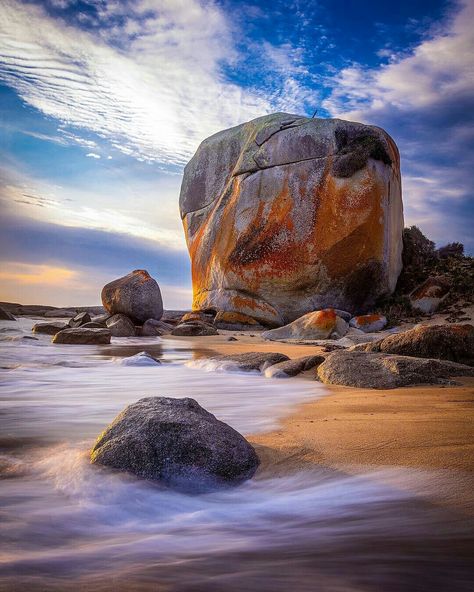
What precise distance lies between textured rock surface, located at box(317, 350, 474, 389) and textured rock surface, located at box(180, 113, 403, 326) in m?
10.9

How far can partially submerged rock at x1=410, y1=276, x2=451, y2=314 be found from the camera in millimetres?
13773

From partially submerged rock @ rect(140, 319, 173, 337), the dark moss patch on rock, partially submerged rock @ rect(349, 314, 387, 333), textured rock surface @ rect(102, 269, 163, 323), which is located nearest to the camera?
partially submerged rock @ rect(349, 314, 387, 333)

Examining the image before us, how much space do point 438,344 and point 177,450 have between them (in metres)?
4.09

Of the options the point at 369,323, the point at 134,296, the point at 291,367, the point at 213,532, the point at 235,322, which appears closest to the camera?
the point at 213,532

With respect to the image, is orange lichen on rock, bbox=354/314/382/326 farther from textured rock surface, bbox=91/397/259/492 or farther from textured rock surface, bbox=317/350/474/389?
textured rock surface, bbox=91/397/259/492

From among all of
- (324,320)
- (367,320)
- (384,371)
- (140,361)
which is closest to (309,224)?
(367,320)

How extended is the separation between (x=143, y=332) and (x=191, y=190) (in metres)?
8.95

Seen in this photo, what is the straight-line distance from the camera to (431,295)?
1398cm

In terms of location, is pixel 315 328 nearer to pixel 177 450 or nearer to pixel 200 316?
pixel 200 316

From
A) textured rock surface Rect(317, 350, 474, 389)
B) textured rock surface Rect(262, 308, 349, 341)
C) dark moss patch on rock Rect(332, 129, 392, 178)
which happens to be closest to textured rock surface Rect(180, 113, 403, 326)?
dark moss patch on rock Rect(332, 129, 392, 178)

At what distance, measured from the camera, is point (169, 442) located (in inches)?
78.0

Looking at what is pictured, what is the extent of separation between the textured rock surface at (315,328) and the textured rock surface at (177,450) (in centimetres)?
917

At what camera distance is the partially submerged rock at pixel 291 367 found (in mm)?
4992

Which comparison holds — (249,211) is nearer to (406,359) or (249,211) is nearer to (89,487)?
(406,359)
